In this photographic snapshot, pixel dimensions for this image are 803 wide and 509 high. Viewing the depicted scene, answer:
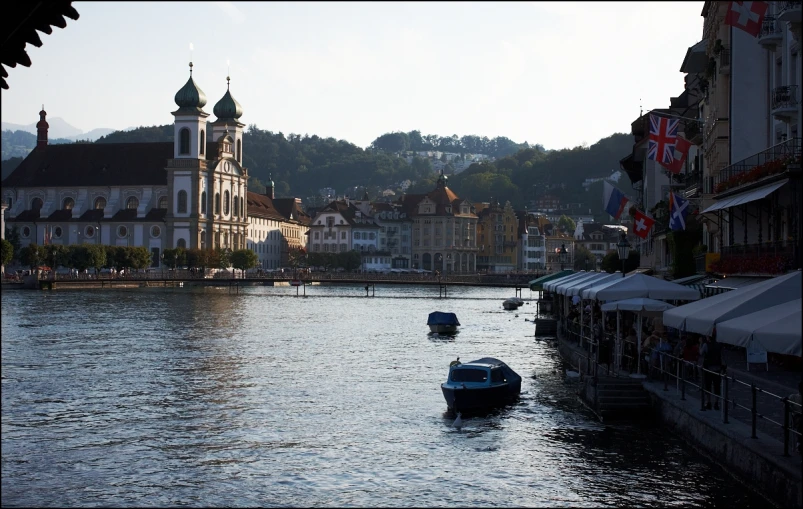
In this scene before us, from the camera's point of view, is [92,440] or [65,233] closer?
[92,440]

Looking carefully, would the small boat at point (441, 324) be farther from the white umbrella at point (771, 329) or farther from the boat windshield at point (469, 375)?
the white umbrella at point (771, 329)

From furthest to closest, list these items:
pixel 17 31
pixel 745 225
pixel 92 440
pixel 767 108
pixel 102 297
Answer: pixel 102 297 < pixel 767 108 < pixel 745 225 < pixel 92 440 < pixel 17 31

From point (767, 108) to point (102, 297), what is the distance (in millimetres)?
89931

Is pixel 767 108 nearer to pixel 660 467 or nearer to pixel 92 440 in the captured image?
pixel 660 467

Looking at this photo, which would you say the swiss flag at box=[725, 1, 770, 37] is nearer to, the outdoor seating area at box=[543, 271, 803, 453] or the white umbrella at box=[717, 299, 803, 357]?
the outdoor seating area at box=[543, 271, 803, 453]

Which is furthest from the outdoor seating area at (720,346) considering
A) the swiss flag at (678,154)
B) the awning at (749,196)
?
the swiss flag at (678,154)

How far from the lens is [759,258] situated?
117ft

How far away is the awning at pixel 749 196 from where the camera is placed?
107 ft

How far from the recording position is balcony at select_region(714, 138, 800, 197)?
32688 millimetres

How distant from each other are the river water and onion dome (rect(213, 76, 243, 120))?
135m

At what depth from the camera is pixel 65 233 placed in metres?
183

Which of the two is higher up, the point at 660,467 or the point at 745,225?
the point at 745,225

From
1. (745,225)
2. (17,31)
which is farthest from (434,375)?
(17,31)

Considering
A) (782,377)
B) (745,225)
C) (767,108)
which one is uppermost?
(767,108)
